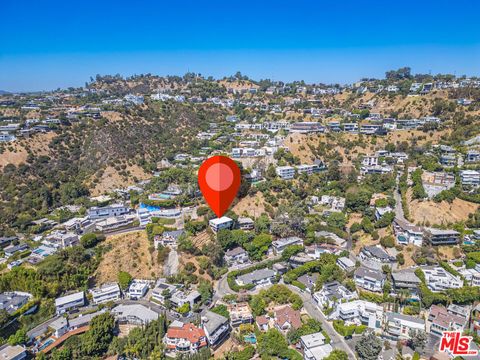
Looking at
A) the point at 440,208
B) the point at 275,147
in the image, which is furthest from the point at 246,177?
the point at 440,208

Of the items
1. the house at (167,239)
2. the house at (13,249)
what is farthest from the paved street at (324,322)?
the house at (13,249)

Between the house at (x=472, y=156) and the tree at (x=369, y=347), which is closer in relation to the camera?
the tree at (x=369, y=347)

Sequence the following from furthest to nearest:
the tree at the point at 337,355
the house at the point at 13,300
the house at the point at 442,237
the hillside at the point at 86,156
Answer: the hillside at the point at 86,156
the house at the point at 442,237
the house at the point at 13,300
the tree at the point at 337,355

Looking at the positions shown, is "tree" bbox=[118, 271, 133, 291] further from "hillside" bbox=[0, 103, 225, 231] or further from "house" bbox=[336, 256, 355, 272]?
"house" bbox=[336, 256, 355, 272]

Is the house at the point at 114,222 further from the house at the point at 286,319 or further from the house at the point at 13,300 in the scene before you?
the house at the point at 286,319

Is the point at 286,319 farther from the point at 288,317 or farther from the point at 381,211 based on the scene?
the point at 381,211

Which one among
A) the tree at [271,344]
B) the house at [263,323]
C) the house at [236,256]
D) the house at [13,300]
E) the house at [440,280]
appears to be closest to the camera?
the tree at [271,344]

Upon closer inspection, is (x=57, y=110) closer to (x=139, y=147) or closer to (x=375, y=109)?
(x=139, y=147)
